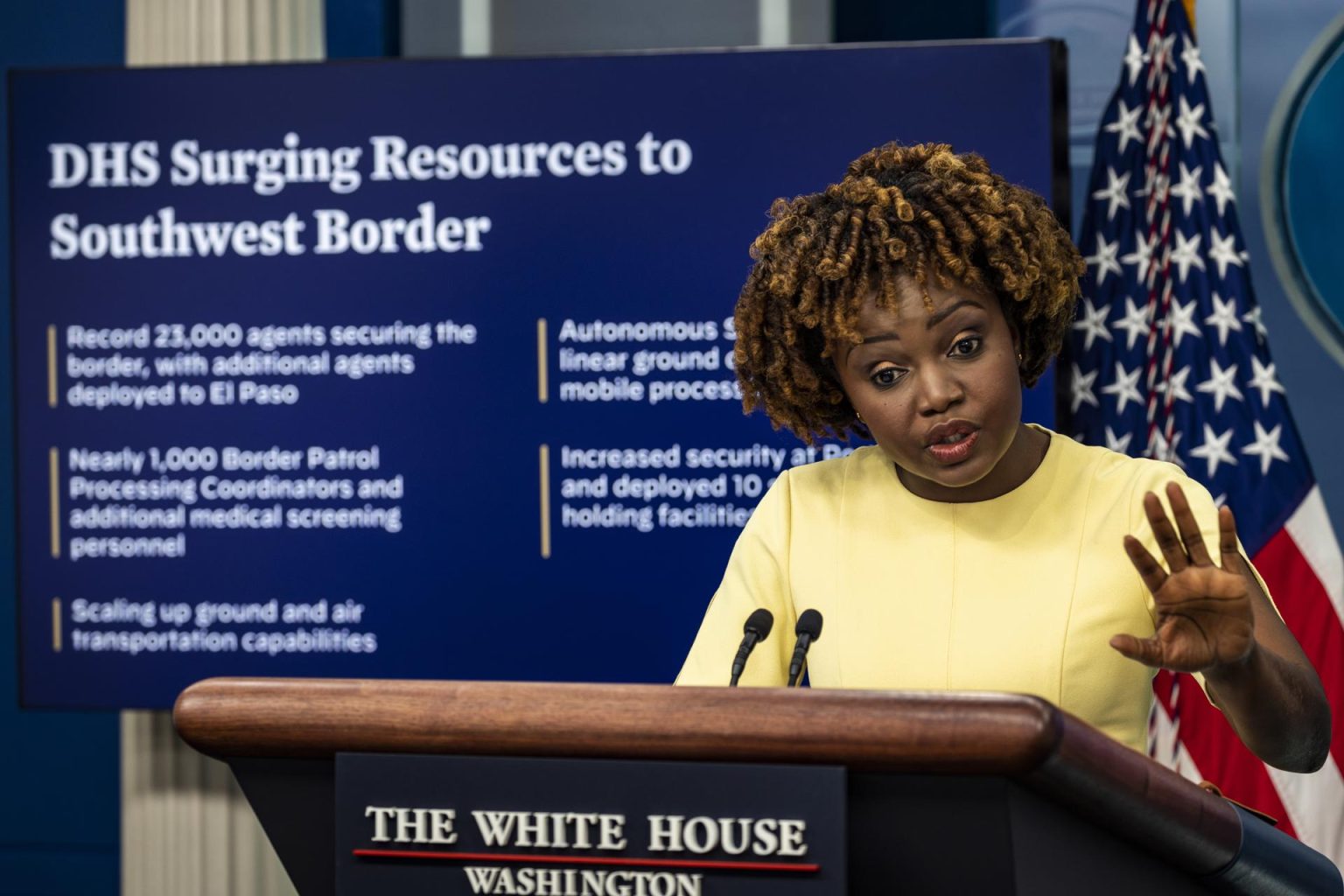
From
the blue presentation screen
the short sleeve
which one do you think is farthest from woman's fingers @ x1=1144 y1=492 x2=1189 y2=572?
the blue presentation screen

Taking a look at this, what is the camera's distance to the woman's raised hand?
0.96 metres

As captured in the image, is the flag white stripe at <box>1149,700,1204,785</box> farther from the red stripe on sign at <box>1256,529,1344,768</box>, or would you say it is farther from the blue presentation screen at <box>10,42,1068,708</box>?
the blue presentation screen at <box>10,42,1068,708</box>

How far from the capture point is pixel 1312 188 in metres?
2.76

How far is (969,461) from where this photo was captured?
4.12 feet

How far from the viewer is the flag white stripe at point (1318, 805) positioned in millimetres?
2469

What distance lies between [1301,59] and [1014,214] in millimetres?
1891

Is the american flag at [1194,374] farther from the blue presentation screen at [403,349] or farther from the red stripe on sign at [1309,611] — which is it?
the blue presentation screen at [403,349]

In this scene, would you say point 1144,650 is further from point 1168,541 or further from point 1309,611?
point 1309,611

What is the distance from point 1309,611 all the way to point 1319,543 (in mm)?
130

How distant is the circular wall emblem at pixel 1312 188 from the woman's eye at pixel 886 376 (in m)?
1.89

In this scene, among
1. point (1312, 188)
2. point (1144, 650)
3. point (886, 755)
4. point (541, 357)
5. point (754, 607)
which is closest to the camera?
point (886, 755)

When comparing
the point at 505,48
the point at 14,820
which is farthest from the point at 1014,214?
the point at 14,820

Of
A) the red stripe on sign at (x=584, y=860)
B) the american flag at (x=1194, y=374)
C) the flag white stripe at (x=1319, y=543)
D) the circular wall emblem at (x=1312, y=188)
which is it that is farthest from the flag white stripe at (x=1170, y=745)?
the red stripe on sign at (x=584, y=860)

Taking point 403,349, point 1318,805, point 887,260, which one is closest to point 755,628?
point 887,260
